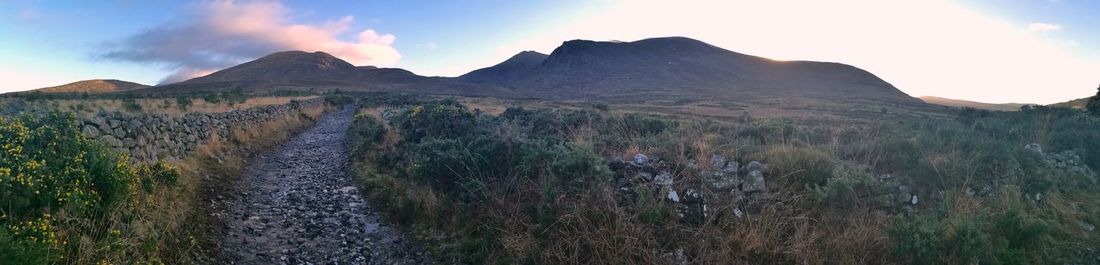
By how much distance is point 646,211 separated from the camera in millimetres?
6570

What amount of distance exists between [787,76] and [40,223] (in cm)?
17984

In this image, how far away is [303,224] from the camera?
8523 millimetres

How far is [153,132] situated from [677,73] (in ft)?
525

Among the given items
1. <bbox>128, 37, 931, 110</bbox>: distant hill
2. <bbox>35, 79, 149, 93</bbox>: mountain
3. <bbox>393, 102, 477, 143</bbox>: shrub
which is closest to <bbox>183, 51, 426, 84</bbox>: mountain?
<bbox>128, 37, 931, 110</bbox>: distant hill

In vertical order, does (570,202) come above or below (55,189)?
below

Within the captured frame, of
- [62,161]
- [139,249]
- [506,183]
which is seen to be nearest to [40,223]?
[139,249]

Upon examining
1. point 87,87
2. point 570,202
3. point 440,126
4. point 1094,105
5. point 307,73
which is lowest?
point 570,202

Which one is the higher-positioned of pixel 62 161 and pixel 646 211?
pixel 62 161

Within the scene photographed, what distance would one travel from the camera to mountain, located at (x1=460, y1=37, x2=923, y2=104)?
144000 mm

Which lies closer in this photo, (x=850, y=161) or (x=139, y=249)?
(x=139, y=249)

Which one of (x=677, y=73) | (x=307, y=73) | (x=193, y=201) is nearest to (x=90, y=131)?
(x=193, y=201)

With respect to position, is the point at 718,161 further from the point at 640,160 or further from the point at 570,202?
the point at 570,202

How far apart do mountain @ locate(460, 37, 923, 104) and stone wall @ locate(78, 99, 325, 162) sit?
118915 mm

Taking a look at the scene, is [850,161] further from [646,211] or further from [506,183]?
[506,183]
